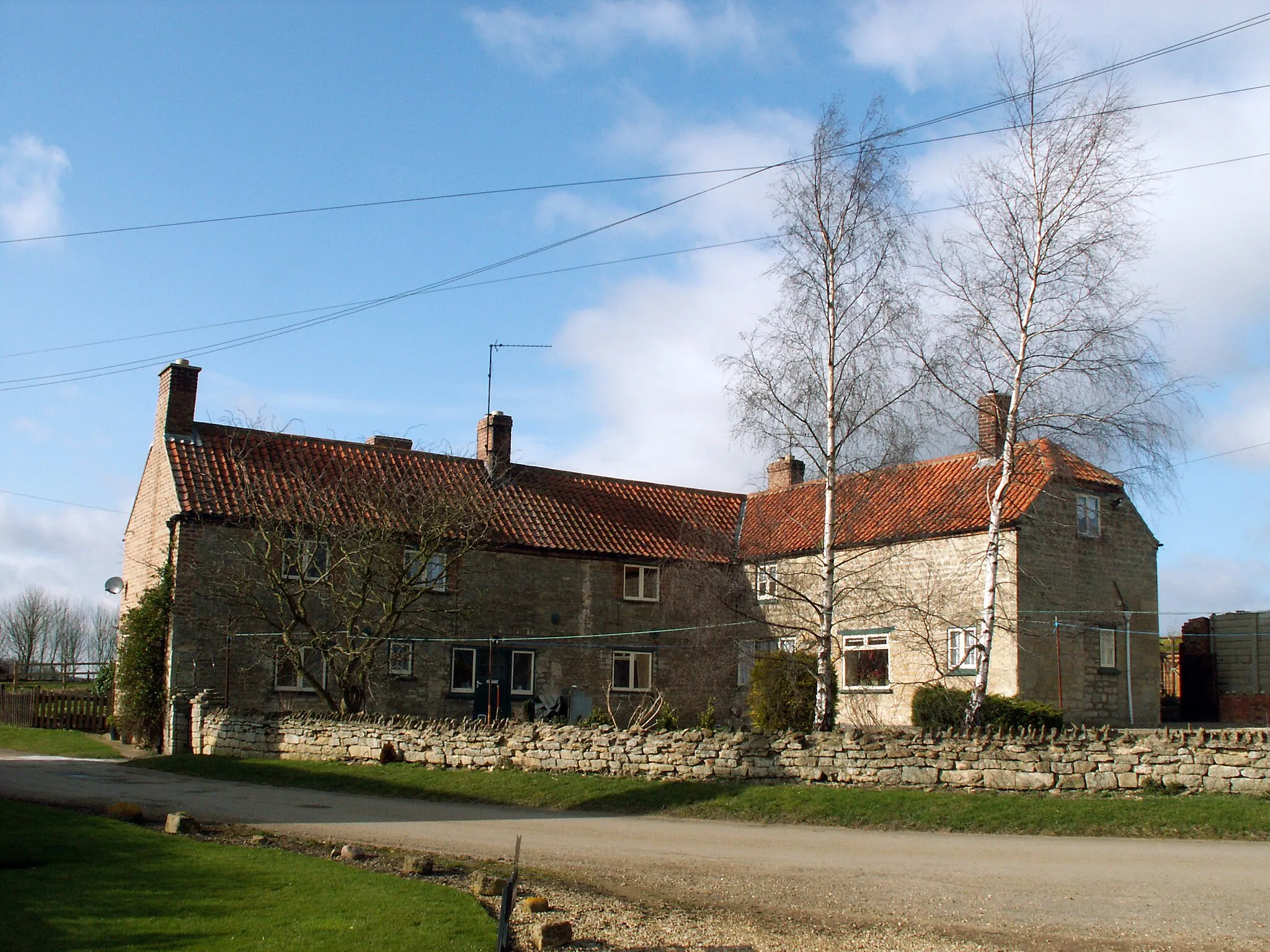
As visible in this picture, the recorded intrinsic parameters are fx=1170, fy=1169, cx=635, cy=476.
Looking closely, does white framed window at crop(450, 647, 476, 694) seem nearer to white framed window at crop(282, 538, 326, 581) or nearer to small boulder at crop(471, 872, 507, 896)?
white framed window at crop(282, 538, 326, 581)

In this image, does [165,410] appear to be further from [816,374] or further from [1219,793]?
[1219,793]

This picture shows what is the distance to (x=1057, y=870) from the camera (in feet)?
40.4

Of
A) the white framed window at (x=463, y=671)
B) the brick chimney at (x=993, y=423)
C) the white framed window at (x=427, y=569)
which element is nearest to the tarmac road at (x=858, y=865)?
the brick chimney at (x=993, y=423)

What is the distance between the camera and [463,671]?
31.7 meters

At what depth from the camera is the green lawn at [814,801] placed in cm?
1527

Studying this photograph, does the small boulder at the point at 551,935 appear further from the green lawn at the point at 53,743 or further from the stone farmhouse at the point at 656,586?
the green lawn at the point at 53,743

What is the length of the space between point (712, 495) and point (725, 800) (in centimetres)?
2304

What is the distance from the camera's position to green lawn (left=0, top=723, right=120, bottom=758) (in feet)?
89.6

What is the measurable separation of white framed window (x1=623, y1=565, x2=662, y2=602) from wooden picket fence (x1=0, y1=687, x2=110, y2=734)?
14805 millimetres

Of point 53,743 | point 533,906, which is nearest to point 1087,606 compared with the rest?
point 533,906

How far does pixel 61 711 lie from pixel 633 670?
52.6ft

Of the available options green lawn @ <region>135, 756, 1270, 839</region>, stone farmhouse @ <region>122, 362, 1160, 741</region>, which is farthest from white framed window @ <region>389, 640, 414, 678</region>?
green lawn @ <region>135, 756, 1270, 839</region>

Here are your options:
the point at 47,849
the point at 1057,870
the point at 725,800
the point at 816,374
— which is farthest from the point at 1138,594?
the point at 47,849

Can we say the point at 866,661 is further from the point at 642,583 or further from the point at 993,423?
the point at 993,423
